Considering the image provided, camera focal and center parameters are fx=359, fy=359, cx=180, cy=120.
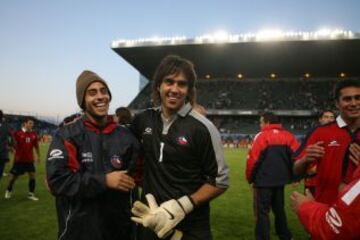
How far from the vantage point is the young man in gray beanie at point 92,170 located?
2703 millimetres

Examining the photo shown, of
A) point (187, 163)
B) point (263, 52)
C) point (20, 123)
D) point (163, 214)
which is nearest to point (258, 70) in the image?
point (263, 52)

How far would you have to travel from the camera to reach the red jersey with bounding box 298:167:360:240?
1772mm

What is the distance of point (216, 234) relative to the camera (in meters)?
6.92

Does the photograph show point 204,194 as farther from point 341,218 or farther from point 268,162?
point 268,162

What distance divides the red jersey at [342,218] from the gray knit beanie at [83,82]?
6.70 ft

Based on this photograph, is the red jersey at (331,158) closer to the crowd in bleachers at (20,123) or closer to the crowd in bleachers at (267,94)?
the crowd in bleachers at (20,123)

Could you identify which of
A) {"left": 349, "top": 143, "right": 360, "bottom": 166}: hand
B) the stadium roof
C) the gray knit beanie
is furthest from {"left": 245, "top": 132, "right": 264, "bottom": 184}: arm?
the stadium roof

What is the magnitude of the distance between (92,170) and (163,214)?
68cm

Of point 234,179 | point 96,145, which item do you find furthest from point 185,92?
point 234,179

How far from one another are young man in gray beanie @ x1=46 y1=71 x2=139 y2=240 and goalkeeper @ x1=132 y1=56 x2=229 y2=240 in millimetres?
216

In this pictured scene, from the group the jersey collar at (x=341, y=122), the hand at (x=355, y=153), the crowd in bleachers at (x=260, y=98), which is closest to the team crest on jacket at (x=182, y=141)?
the hand at (x=355, y=153)

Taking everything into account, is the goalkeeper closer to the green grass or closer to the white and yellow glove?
the white and yellow glove

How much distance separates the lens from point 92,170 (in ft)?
9.39

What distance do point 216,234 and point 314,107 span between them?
4196 centimetres
